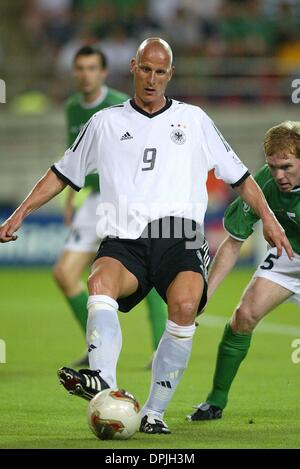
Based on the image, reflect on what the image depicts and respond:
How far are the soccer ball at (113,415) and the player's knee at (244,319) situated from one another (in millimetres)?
1250

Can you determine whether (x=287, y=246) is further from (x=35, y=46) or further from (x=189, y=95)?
(x=35, y=46)

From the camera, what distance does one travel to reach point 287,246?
6.22m

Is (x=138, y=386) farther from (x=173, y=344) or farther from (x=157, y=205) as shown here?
(x=157, y=205)

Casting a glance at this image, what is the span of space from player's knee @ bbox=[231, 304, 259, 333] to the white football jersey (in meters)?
0.74

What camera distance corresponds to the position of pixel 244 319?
686 centimetres

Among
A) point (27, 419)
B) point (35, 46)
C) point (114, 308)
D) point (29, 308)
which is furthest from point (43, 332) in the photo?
point (35, 46)

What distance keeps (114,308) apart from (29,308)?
7.82 metres

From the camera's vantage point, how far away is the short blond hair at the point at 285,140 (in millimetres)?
6567

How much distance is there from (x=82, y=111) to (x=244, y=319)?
11.1ft

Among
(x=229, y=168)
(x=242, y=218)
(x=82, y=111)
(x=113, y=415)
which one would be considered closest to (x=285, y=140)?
(x=229, y=168)

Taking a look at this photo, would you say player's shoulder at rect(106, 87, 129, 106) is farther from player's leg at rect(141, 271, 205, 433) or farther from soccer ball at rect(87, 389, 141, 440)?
soccer ball at rect(87, 389, 141, 440)

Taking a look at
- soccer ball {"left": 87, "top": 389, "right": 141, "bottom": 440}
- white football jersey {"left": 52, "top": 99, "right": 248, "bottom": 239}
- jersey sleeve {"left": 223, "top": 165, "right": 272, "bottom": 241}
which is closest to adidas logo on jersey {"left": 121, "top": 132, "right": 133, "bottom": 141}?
white football jersey {"left": 52, "top": 99, "right": 248, "bottom": 239}

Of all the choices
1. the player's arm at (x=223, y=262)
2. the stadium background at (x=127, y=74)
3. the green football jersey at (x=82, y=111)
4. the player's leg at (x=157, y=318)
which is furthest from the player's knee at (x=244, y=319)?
the stadium background at (x=127, y=74)

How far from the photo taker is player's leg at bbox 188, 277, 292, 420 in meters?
6.84
